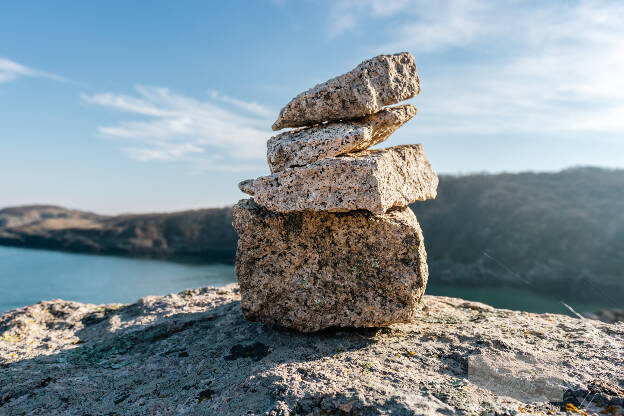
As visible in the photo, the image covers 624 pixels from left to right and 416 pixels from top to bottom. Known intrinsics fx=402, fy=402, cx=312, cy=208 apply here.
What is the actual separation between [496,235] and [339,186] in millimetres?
38834

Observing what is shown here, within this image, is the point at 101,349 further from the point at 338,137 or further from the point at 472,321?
the point at 472,321

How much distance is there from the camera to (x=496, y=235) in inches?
1545

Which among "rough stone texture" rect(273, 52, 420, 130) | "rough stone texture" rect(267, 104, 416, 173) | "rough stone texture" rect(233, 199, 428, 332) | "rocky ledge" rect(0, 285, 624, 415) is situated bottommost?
"rocky ledge" rect(0, 285, 624, 415)

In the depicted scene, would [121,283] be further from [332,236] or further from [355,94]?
[355,94]

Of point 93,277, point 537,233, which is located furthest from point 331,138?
point 537,233

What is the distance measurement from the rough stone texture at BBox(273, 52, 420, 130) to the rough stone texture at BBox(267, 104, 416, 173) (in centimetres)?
15

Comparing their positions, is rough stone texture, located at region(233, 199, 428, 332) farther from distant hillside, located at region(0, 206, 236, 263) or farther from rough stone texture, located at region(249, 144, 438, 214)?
distant hillside, located at region(0, 206, 236, 263)

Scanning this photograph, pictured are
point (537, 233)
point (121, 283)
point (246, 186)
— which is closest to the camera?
point (246, 186)

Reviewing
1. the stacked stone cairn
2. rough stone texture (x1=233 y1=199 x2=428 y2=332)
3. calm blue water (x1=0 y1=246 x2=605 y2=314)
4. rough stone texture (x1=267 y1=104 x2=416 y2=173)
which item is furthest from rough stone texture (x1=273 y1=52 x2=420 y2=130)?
calm blue water (x1=0 y1=246 x2=605 y2=314)

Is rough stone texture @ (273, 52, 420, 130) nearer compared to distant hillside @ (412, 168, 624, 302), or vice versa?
rough stone texture @ (273, 52, 420, 130)

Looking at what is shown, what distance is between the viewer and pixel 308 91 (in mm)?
5715

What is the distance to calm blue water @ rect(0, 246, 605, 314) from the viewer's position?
960 inches

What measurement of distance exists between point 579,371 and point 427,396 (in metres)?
2.04

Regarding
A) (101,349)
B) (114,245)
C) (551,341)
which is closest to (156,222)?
(114,245)
